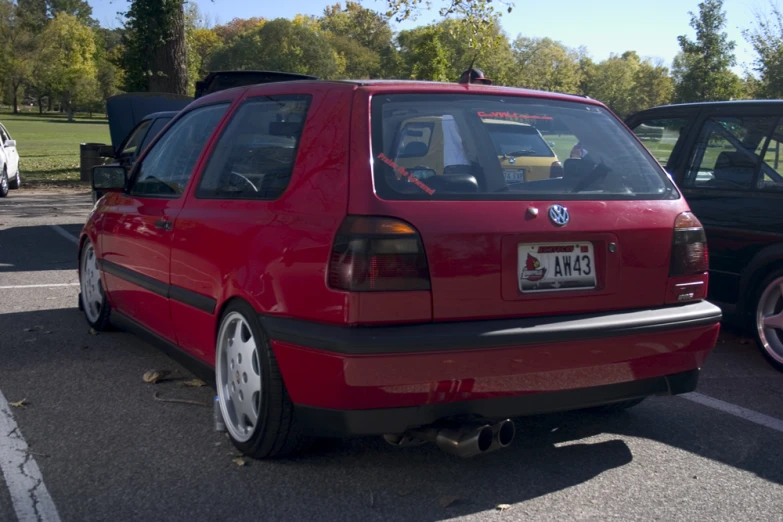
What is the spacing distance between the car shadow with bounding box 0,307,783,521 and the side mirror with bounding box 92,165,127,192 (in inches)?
43.7

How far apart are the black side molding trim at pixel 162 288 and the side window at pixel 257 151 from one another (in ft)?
1.61

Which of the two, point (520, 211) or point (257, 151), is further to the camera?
point (257, 151)

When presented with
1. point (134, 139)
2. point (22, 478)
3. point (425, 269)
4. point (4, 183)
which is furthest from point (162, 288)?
point (4, 183)

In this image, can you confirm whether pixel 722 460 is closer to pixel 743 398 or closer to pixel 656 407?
pixel 656 407

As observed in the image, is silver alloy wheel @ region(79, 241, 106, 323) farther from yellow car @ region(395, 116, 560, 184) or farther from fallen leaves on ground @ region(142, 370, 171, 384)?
yellow car @ region(395, 116, 560, 184)

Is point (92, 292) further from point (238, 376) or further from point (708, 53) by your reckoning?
point (708, 53)

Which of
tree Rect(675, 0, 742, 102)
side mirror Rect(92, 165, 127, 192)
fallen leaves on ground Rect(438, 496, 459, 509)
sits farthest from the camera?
tree Rect(675, 0, 742, 102)

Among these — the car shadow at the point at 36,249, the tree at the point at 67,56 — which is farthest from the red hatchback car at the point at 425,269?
the tree at the point at 67,56

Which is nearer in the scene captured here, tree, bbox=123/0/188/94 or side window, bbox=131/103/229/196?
side window, bbox=131/103/229/196

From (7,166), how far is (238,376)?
16375 millimetres

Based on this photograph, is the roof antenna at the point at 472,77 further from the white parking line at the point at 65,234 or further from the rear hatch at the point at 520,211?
the white parking line at the point at 65,234

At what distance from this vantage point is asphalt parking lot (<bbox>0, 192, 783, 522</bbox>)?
3.48 metres

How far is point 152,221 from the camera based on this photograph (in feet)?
16.1

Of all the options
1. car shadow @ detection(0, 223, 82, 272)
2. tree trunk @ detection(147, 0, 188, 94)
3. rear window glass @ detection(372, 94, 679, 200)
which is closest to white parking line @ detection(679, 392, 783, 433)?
rear window glass @ detection(372, 94, 679, 200)
